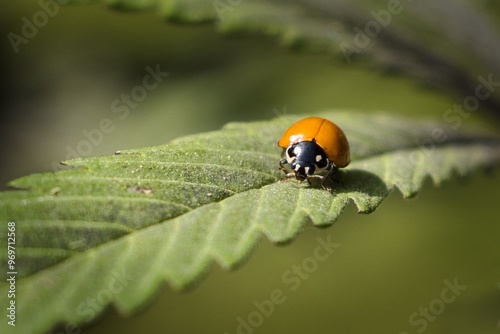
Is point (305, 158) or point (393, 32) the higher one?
point (393, 32)

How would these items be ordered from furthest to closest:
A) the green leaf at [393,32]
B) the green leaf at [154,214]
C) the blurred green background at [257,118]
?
the blurred green background at [257,118] < the green leaf at [393,32] < the green leaf at [154,214]

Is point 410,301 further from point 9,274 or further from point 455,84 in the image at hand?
point 9,274

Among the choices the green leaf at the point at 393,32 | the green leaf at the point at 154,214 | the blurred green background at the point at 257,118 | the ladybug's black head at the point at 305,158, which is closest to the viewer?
the green leaf at the point at 154,214

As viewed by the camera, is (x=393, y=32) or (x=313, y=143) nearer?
(x=313, y=143)

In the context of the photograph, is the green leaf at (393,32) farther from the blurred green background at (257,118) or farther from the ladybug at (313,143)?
the ladybug at (313,143)

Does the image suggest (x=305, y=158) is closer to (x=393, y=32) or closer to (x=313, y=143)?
(x=313, y=143)

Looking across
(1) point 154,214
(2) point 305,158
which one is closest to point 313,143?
(2) point 305,158

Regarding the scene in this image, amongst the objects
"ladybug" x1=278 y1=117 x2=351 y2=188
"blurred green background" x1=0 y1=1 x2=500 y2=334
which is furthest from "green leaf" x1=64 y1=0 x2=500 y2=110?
"ladybug" x1=278 y1=117 x2=351 y2=188

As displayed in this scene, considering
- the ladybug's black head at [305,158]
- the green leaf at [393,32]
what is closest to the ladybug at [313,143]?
the ladybug's black head at [305,158]
